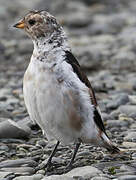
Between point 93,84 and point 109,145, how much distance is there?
4536 millimetres

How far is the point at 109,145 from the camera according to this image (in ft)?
20.0

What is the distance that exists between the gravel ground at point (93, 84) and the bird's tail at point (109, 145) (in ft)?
0.24

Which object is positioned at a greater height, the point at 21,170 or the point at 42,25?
the point at 42,25

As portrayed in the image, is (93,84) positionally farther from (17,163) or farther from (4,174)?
(4,174)

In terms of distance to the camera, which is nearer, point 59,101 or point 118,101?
point 59,101

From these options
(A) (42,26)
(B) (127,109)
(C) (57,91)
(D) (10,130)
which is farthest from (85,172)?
(B) (127,109)

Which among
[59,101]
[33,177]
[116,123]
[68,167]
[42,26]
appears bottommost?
[116,123]

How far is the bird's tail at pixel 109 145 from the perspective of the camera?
6.04m

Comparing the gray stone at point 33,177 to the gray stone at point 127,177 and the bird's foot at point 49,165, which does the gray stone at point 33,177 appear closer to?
the bird's foot at point 49,165

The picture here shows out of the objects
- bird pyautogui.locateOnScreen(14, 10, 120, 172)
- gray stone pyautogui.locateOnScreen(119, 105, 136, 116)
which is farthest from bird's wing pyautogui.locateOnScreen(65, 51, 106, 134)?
gray stone pyautogui.locateOnScreen(119, 105, 136, 116)

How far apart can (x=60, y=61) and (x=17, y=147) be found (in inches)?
61.6

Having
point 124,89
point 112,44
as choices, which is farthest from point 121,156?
point 112,44

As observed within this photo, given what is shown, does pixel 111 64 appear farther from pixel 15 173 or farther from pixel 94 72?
pixel 15 173

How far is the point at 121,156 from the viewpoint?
245 inches
